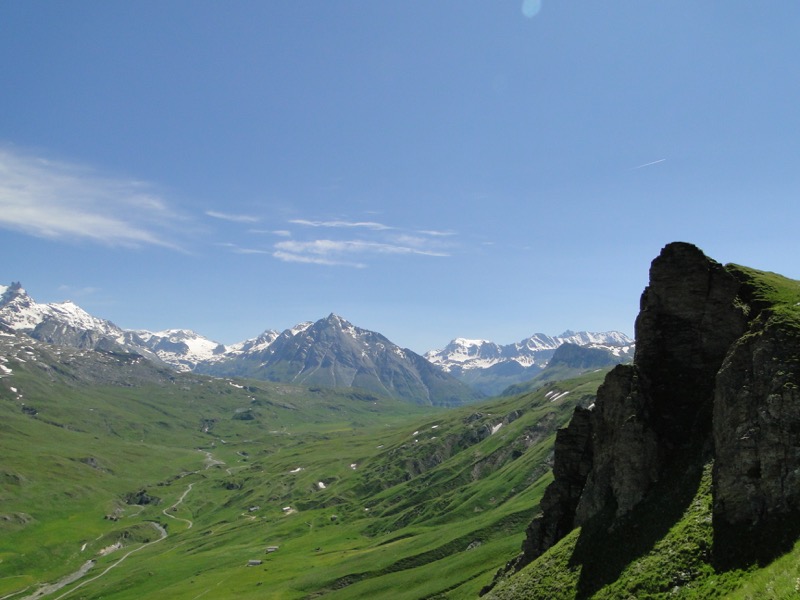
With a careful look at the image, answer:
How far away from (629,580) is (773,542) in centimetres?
1277

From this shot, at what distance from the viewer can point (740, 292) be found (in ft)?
171

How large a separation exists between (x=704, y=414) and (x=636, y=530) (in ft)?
41.7

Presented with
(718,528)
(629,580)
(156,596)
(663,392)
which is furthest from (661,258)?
(156,596)

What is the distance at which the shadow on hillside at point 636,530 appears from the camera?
157ft

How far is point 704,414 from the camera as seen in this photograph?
171 feet

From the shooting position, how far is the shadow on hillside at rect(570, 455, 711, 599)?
47906mm

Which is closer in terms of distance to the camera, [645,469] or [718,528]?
[718,528]

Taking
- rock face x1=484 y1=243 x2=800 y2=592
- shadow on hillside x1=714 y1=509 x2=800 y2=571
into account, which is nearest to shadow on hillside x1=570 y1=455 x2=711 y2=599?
rock face x1=484 y1=243 x2=800 y2=592

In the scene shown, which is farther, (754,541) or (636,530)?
(636,530)

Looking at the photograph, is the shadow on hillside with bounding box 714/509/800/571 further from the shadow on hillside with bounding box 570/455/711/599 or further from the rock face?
the shadow on hillside with bounding box 570/455/711/599

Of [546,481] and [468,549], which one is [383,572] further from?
[546,481]

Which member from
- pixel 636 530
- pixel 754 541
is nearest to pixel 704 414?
pixel 636 530

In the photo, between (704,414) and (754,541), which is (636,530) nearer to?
(754,541)

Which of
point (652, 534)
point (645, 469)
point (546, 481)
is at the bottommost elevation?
point (546, 481)
